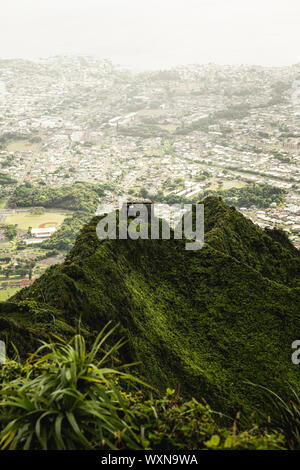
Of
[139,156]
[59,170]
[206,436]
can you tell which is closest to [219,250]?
[206,436]

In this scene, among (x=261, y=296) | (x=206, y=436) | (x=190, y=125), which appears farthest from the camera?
(x=190, y=125)

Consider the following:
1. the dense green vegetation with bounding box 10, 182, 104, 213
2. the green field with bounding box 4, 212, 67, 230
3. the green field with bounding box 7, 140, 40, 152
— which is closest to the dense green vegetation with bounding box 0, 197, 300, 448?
the green field with bounding box 4, 212, 67, 230

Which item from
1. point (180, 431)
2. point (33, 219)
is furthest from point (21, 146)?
point (180, 431)

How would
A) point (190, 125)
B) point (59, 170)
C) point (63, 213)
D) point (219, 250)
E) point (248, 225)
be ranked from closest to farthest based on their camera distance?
point (219, 250), point (248, 225), point (63, 213), point (59, 170), point (190, 125)

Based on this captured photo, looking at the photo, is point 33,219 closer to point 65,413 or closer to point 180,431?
point 180,431

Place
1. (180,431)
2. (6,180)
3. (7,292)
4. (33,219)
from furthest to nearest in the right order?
(6,180) < (33,219) < (7,292) < (180,431)

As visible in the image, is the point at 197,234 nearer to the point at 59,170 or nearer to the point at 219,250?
the point at 219,250

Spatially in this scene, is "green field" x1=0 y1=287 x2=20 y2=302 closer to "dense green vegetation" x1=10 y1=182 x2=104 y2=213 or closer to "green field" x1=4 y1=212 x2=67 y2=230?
"green field" x1=4 y1=212 x2=67 y2=230
